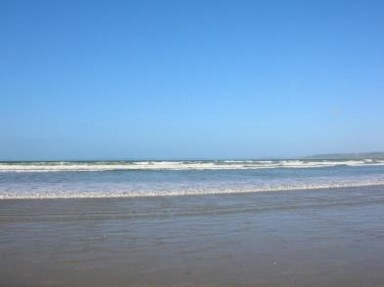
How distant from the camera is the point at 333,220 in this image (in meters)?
12.2

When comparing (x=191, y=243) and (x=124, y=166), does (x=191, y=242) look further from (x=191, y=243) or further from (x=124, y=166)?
(x=124, y=166)

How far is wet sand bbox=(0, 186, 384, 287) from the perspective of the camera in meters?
6.84

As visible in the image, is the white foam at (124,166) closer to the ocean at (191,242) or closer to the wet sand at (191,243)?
the ocean at (191,242)

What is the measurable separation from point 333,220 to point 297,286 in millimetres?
6228

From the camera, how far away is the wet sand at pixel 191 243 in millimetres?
6840

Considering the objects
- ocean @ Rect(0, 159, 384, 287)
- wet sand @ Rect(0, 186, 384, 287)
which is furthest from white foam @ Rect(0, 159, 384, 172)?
wet sand @ Rect(0, 186, 384, 287)

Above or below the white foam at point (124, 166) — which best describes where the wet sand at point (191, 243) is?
below

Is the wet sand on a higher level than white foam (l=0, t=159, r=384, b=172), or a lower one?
lower

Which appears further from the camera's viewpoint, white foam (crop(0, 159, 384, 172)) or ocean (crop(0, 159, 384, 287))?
white foam (crop(0, 159, 384, 172))

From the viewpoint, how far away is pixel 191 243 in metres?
9.26

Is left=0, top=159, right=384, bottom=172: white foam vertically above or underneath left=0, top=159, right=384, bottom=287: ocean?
above

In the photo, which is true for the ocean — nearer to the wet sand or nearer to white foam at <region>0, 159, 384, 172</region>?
the wet sand

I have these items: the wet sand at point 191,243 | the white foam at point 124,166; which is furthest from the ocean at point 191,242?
the white foam at point 124,166

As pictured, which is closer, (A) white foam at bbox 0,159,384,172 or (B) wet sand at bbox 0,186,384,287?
(B) wet sand at bbox 0,186,384,287
